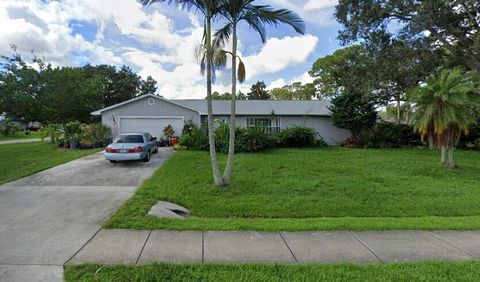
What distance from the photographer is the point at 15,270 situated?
3885mm

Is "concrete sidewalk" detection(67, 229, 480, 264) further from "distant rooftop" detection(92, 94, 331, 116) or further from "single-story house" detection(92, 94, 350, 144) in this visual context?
"distant rooftop" detection(92, 94, 331, 116)

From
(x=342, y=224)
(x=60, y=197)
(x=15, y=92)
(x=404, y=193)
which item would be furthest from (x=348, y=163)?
(x=15, y=92)

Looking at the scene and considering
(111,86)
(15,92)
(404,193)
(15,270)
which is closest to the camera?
(15,270)

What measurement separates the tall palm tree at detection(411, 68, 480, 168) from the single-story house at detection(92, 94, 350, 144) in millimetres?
9782

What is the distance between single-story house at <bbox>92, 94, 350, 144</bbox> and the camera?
2119cm

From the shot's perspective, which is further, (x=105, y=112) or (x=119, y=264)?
(x=105, y=112)

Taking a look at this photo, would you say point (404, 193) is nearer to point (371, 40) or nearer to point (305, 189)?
point (305, 189)

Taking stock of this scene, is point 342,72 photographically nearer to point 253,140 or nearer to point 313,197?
point 253,140

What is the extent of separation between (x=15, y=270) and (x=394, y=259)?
5233 mm

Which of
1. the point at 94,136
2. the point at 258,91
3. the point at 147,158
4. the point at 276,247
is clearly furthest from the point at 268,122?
the point at 258,91

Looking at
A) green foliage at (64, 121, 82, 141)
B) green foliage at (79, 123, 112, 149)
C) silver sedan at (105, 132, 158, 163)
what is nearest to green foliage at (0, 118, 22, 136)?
green foliage at (64, 121, 82, 141)

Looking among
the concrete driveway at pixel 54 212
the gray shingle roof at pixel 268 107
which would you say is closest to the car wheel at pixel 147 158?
the concrete driveway at pixel 54 212

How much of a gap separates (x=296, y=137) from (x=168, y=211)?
14.1 meters

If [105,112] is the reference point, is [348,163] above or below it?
below
